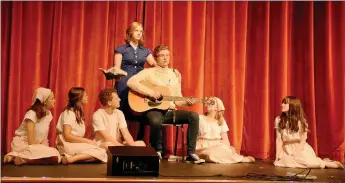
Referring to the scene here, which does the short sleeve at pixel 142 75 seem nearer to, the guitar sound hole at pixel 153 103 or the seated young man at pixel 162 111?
the seated young man at pixel 162 111

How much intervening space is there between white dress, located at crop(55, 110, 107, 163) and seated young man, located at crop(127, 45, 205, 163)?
54cm

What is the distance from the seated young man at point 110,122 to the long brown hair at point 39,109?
45 centimetres

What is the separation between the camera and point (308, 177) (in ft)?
10.4

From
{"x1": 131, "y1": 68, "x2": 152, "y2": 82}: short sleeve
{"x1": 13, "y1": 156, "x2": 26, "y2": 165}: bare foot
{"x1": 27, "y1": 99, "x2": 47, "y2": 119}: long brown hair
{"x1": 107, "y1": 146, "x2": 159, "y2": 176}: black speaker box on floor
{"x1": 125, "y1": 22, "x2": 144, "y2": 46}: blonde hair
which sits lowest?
{"x1": 13, "y1": 156, "x2": 26, "y2": 165}: bare foot

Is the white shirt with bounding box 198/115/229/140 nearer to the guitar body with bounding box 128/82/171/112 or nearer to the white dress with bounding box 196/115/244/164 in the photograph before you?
the white dress with bounding box 196/115/244/164

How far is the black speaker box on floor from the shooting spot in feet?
9.48

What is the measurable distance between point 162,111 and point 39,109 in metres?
1.11

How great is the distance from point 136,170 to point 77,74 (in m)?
2.18

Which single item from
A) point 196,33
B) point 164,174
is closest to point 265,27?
point 196,33

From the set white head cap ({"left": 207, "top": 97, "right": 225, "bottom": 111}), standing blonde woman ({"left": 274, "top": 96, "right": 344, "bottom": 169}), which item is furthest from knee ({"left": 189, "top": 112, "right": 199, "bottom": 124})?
standing blonde woman ({"left": 274, "top": 96, "right": 344, "bottom": 169})

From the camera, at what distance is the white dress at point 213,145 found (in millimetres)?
4211

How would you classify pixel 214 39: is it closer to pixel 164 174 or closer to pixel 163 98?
pixel 163 98

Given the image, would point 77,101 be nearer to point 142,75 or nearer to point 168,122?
point 142,75

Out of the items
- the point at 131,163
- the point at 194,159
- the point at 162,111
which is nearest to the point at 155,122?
the point at 162,111
